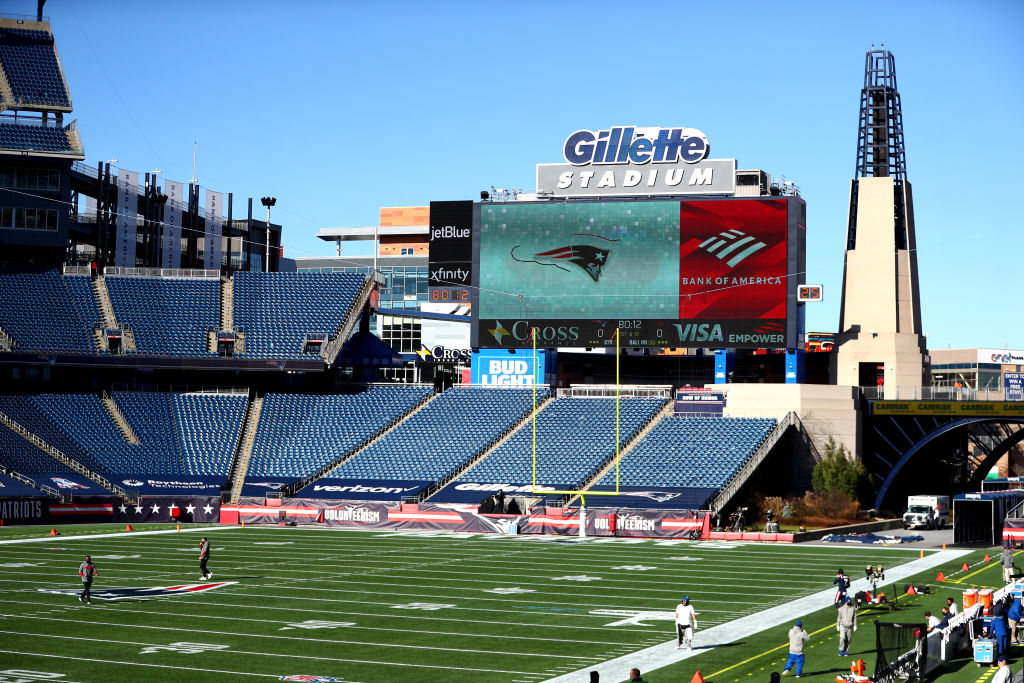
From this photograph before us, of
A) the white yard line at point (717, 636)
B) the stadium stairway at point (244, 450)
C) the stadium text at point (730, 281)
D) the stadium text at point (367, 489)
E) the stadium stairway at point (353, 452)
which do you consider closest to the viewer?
the white yard line at point (717, 636)

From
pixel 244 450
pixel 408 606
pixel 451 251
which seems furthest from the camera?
pixel 451 251

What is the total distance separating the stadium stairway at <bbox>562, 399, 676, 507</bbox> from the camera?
5767 cm

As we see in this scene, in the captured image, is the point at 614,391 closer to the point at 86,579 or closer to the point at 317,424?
the point at 317,424

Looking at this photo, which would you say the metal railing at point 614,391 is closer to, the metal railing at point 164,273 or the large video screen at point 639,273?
the large video screen at point 639,273

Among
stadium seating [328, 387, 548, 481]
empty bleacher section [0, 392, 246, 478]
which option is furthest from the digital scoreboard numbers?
empty bleacher section [0, 392, 246, 478]

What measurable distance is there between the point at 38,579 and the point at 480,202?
36.2 metres

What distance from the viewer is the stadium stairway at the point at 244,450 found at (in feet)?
206

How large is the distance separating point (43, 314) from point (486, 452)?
88.0 feet

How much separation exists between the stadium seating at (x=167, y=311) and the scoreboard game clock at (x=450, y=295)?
13630 millimetres

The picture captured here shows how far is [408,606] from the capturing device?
32.7 m

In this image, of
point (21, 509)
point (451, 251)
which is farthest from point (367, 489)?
point (21, 509)

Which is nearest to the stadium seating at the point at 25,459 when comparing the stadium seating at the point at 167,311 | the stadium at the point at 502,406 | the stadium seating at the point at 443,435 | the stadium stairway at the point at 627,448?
Answer: the stadium at the point at 502,406

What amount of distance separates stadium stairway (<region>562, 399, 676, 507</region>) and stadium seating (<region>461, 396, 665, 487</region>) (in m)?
0.23

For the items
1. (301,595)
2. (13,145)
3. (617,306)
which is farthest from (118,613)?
(13,145)
